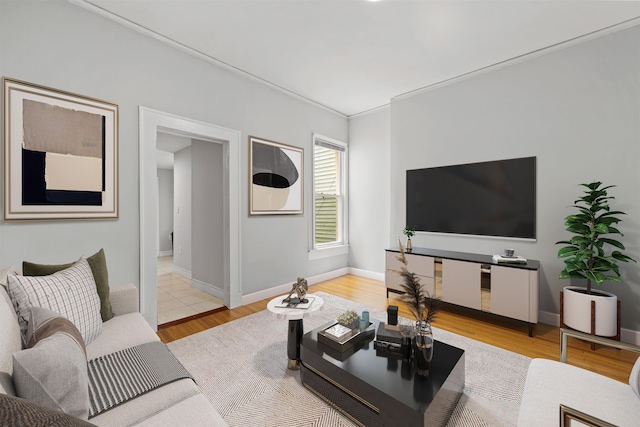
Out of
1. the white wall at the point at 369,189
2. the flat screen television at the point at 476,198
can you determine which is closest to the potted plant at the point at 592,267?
the flat screen television at the point at 476,198

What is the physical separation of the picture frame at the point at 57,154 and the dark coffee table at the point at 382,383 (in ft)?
7.05

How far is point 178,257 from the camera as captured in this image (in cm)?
500

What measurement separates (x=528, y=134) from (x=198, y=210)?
14.3ft

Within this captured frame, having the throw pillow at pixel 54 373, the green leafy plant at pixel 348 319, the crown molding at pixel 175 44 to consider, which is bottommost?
the green leafy plant at pixel 348 319

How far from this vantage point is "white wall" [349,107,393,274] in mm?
4469

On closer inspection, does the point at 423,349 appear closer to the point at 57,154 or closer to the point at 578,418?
the point at 578,418

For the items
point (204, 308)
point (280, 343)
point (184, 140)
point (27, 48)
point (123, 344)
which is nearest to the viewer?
point (123, 344)

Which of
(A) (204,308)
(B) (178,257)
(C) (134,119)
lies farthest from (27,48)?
(B) (178,257)

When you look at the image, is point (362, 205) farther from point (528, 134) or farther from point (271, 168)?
point (528, 134)

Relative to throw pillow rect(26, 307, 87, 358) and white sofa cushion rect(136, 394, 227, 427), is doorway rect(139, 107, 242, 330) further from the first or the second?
white sofa cushion rect(136, 394, 227, 427)

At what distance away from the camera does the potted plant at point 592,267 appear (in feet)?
7.39

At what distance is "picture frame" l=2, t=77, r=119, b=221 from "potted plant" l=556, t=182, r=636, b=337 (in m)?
4.14

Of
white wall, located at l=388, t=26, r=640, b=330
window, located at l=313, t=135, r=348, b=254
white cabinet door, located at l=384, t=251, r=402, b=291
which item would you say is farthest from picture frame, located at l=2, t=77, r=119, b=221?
white wall, located at l=388, t=26, r=640, b=330

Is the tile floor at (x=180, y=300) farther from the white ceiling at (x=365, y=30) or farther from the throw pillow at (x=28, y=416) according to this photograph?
the white ceiling at (x=365, y=30)
